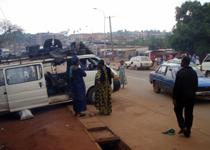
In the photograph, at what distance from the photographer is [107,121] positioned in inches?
441

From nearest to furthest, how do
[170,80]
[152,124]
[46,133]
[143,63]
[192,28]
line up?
[46,133] → [152,124] → [170,80] → [192,28] → [143,63]

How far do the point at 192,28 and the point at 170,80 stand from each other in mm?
24547

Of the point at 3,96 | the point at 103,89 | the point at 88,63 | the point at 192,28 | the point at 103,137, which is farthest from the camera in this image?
the point at 192,28

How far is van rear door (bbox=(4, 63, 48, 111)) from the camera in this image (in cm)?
1325

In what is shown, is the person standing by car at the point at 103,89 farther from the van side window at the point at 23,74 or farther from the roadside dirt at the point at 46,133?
the van side window at the point at 23,74

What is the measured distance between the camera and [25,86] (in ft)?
43.9

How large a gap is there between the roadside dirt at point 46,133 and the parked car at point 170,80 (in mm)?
4559

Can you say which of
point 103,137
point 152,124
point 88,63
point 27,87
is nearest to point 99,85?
point 152,124

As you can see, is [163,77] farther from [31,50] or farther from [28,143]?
[28,143]

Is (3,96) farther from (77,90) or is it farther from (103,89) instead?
(103,89)

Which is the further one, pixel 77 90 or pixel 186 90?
pixel 77 90

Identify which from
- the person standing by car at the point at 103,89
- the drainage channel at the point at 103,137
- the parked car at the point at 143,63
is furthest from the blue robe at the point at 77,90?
the parked car at the point at 143,63

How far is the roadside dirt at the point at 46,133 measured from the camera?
851 centimetres

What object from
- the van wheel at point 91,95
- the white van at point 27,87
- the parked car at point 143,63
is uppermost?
the white van at point 27,87
